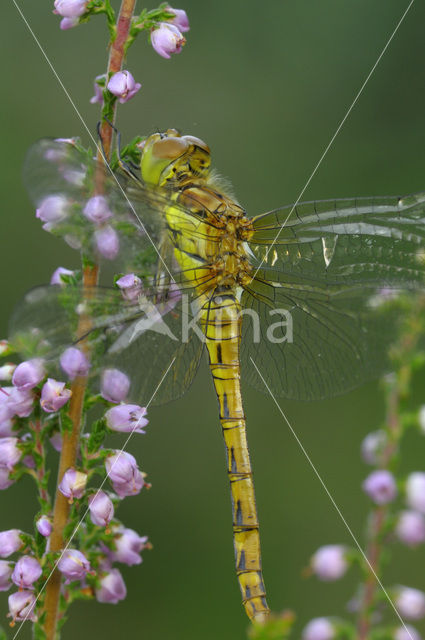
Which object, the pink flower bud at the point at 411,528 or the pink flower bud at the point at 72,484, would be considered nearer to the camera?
the pink flower bud at the point at 72,484

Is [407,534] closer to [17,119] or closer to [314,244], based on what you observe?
[314,244]

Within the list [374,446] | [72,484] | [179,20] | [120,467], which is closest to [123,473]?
[120,467]

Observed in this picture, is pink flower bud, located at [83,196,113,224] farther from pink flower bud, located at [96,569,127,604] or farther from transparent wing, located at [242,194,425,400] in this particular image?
pink flower bud, located at [96,569,127,604]

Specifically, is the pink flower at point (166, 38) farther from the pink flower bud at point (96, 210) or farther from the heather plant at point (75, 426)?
the pink flower bud at point (96, 210)

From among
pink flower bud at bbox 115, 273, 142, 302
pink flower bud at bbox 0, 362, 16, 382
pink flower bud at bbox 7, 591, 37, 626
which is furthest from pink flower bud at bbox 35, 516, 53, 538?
pink flower bud at bbox 115, 273, 142, 302

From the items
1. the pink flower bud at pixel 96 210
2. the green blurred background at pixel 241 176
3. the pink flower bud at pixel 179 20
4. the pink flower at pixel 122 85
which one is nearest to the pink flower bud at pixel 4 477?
the pink flower bud at pixel 96 210

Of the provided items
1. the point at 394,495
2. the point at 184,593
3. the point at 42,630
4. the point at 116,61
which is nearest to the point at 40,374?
the point at 42,630

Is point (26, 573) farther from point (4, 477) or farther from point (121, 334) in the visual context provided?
point (121, 334)
